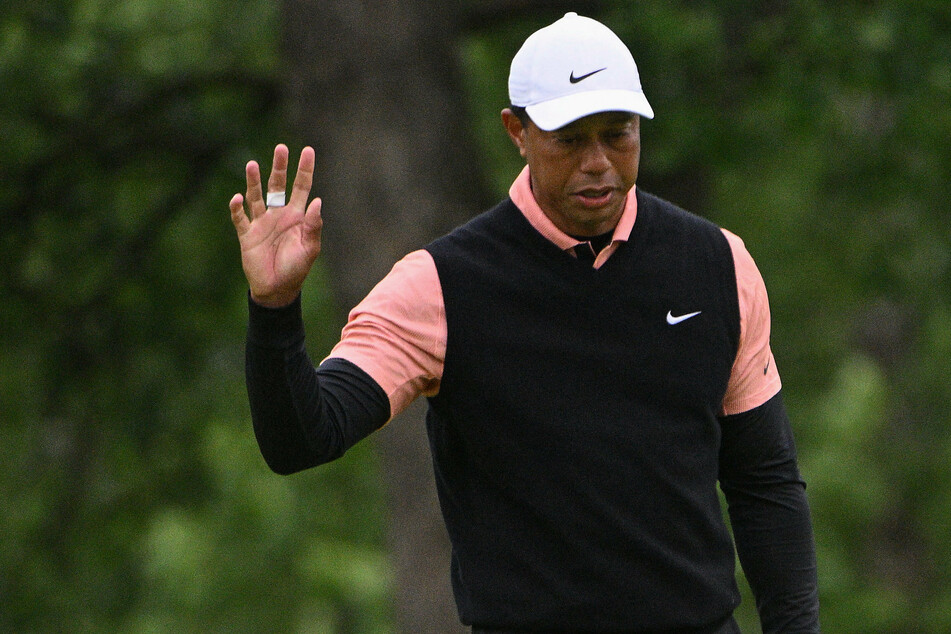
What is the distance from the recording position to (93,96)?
29.0 feet

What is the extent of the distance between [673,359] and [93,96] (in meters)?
6.36

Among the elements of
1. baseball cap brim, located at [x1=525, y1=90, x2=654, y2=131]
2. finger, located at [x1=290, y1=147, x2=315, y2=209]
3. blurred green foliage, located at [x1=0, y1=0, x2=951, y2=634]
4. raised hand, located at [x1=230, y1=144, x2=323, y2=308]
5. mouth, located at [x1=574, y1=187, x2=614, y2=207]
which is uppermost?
baseball cap brim, located at [x1=525, y1=90, x2=654, y2=131]

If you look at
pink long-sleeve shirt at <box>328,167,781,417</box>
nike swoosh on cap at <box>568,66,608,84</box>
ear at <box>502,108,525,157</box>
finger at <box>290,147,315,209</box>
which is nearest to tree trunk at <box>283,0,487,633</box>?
ear at <box>502,108,525,157</box>

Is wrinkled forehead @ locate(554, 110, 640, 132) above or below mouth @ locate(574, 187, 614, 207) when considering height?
above

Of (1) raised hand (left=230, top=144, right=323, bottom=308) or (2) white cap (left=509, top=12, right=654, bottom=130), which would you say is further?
(2) white cap (left=509, top=12, right=654, bottom=130)

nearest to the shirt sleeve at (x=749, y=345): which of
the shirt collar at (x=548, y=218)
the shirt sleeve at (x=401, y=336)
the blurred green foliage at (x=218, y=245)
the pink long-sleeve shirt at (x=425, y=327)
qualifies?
the pink long-sleeve shirt at (x=425, y=327)

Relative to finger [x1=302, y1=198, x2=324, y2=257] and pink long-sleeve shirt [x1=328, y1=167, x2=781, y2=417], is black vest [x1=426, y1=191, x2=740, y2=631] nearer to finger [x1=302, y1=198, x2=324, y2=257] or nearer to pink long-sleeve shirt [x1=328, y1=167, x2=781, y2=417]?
pink long-sleeve shirt [x1=328, y1=167, x2=781, y2=417]

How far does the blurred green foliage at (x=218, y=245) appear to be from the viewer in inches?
327

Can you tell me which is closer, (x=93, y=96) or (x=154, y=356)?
(x=93, y=96)

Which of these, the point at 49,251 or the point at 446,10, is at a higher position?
the point at 446,10

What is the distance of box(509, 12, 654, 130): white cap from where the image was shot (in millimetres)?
3057

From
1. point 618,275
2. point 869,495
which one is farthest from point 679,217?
point 869,495

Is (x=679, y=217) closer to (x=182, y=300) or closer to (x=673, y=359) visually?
(x=673, y=359)

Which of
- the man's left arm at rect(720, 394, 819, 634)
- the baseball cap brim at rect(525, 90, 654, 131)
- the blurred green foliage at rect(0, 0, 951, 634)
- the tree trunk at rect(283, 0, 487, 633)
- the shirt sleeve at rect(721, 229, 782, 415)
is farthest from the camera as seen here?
the blurred green foliage at rect(0, 0, 951, 634)
